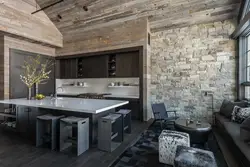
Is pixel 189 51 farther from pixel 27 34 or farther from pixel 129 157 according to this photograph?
pixel 27 34

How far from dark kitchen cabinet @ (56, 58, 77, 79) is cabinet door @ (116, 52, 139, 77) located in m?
2.26

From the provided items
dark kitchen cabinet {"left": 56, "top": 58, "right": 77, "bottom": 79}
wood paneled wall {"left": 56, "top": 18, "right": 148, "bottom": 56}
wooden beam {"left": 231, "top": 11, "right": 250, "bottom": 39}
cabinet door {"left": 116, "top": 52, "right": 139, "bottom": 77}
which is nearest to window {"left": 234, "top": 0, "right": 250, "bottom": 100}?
wooden beam {"left": 231, "top": 11, "right": 250, "bottom": 39}

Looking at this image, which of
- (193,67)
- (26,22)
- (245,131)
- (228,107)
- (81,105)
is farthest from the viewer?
(26,22)

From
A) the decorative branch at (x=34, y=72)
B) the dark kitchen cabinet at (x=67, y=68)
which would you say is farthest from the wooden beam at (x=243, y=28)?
the dark kitchen cabinet at (x=67, y=68)

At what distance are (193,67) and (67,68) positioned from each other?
5.34m

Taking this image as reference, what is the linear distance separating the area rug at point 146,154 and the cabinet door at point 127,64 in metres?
2.34

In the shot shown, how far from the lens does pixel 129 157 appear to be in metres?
2.36

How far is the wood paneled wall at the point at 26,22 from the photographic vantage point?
13.9 feet

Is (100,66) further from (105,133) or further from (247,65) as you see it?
(247,65)

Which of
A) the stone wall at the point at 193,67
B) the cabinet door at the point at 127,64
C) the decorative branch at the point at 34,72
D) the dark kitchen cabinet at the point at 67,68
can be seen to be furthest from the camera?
the dark kitchen cabinet at the point at 67,68

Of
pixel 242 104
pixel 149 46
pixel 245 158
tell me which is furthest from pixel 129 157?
pixel 149 46

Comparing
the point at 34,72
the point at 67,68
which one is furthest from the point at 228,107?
the point at 67,68

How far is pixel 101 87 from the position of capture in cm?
600

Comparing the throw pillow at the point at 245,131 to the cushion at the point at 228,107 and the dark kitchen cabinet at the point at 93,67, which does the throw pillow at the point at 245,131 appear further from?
the dark kitchen cabinet at the point at 93,67
